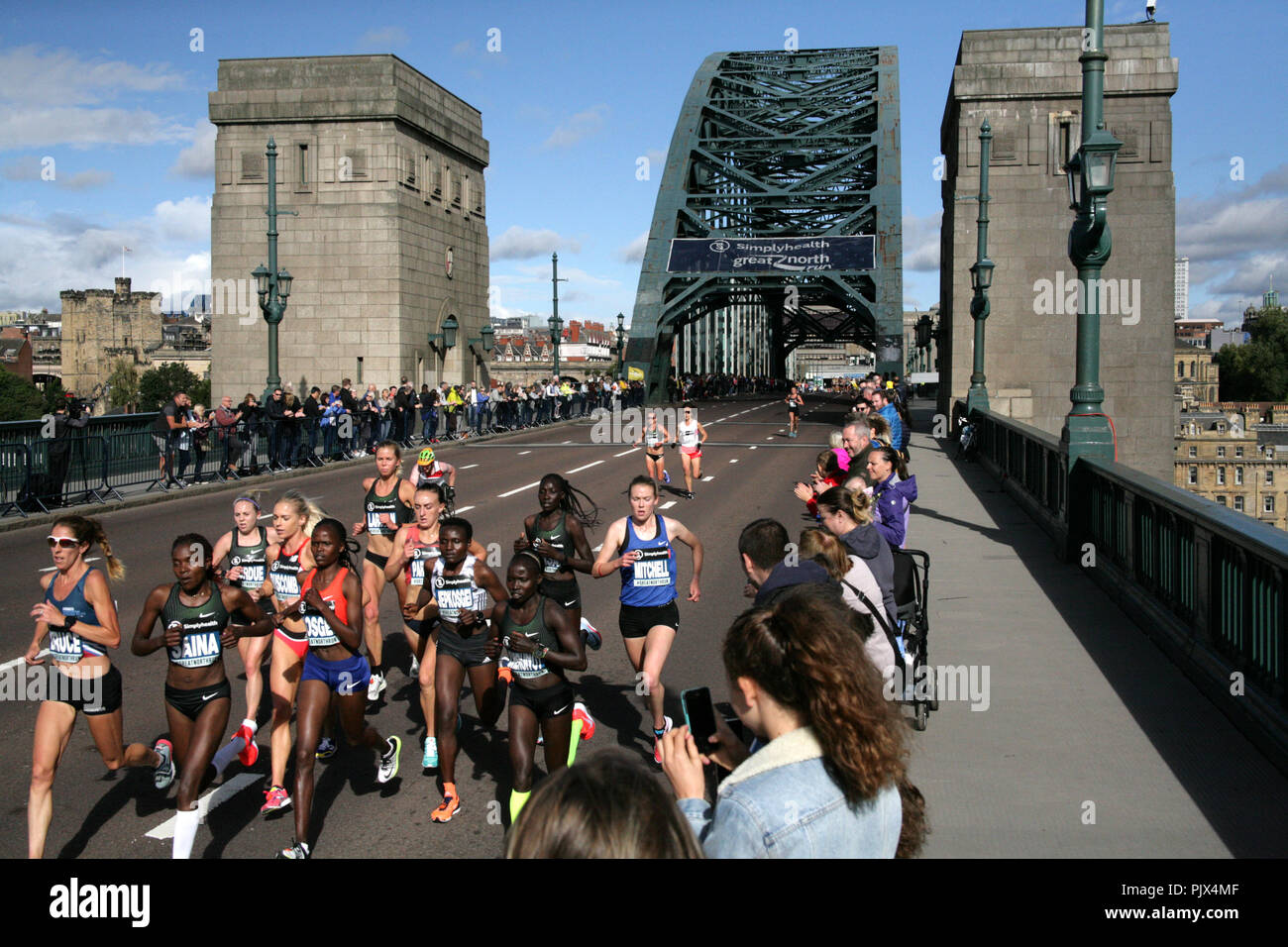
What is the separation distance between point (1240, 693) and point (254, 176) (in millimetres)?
40307

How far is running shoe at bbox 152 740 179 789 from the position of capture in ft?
20.8

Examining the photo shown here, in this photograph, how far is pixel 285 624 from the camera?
20.7ft

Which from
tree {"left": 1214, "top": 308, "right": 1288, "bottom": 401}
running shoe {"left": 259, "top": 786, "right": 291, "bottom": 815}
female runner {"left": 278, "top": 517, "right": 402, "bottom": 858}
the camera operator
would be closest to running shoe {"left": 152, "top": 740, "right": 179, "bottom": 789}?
running shoe {"left": 259, "top": 786, "right": 291, "bottom": 815}

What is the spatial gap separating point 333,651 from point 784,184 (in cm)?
7192

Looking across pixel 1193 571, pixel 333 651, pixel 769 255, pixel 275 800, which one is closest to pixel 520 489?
pixel 1193 571

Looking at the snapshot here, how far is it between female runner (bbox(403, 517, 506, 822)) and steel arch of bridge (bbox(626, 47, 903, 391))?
161 feet

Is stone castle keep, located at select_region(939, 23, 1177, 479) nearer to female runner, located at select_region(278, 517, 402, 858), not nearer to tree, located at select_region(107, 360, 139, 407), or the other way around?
female runner, located at select_region(278, 517, 402, 858)

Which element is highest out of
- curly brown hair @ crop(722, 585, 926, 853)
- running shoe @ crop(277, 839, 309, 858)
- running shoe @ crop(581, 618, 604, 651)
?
curly brown hair @ crop(722, 585, 926, 853)

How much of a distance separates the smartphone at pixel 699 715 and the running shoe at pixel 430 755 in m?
3.77

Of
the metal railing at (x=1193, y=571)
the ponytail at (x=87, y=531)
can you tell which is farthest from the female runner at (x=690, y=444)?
the ponytail at (x=87, y=531)

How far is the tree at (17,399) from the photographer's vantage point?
90.8m

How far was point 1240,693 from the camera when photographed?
6.88m
